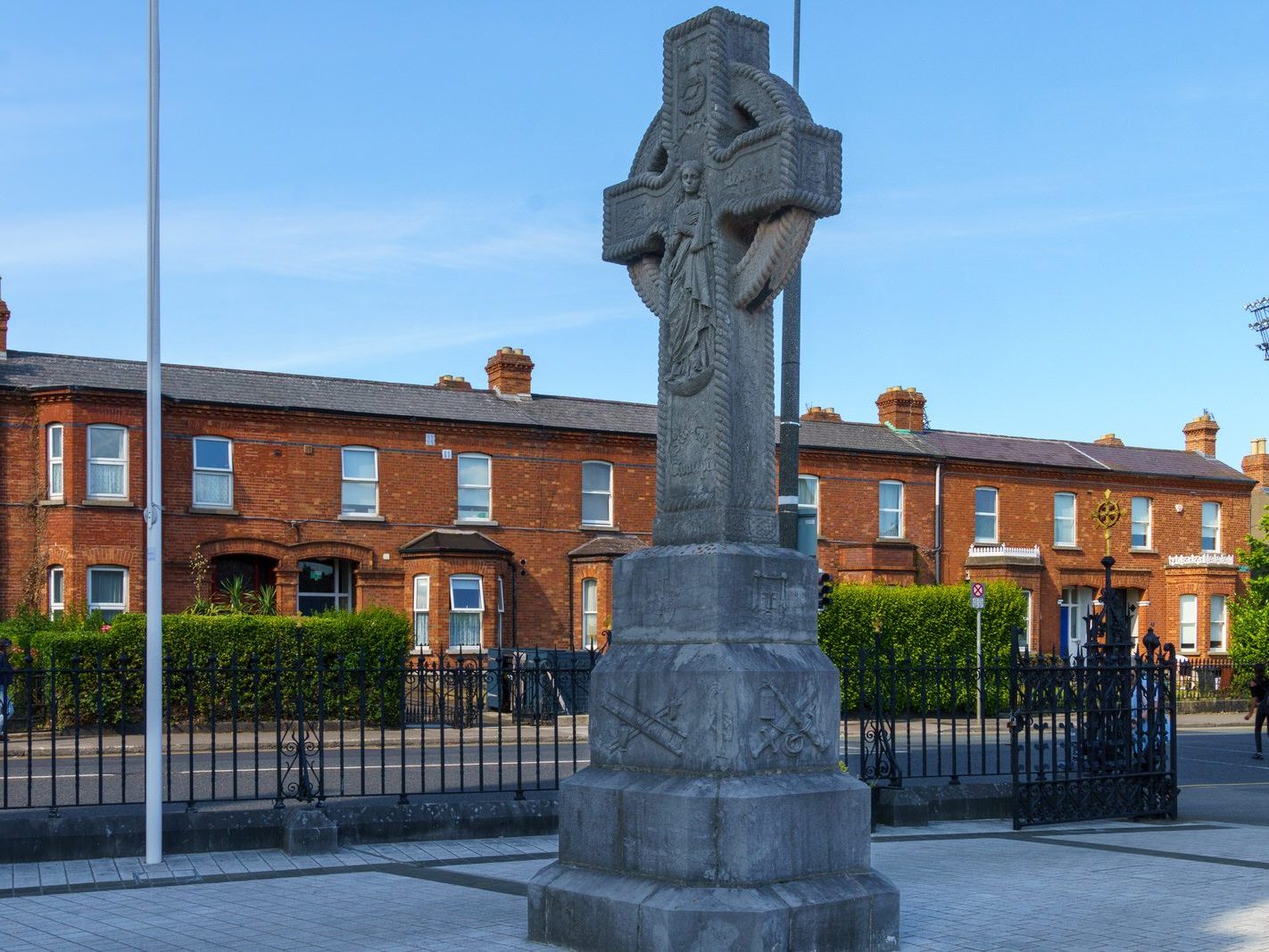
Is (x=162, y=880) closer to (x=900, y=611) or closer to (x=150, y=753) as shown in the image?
(x=150, y=753)

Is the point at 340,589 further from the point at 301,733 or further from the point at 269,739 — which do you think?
the point at 301,733

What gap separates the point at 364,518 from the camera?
110ft

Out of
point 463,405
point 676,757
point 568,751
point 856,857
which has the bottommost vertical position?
point 568,751

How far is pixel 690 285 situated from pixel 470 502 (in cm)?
2757

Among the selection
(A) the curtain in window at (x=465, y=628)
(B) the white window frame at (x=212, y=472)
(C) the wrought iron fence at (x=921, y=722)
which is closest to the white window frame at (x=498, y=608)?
(A) the curtain in window at (x=465, y=628)

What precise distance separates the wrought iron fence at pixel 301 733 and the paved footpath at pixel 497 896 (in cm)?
132

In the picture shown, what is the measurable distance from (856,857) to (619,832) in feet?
4.18

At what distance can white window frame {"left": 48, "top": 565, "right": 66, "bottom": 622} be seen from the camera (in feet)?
100

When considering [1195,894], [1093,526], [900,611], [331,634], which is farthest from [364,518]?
[1195,894]

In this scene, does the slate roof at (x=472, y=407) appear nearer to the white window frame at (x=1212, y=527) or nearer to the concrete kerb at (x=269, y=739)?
the white window frame at (x=1212, y=527)

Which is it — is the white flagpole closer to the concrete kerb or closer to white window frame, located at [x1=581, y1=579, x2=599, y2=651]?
the concrete kerb

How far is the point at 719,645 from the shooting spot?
7.37m

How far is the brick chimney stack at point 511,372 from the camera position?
36719mm

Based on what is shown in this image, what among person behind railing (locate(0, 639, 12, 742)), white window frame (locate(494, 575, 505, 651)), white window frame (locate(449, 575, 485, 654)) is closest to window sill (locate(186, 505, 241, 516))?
white window frame (locate(449, 575, 485, 654))
